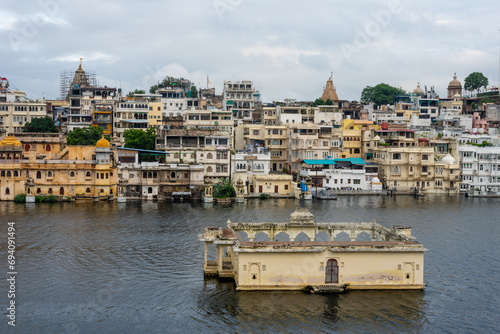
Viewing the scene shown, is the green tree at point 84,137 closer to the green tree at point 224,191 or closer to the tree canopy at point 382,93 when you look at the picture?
the green tree at point 224,191

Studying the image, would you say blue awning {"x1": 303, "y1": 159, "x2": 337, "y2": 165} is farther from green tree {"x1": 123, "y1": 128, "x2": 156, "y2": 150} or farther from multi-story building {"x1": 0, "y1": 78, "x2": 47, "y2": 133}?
multi-story building {"x1": 0, "y1": 78, "x2": 47, "y2": 133}

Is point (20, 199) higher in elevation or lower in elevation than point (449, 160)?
lower

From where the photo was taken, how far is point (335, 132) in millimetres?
85375

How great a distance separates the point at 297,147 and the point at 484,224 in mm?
30810

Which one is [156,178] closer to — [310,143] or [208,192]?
[208,192]

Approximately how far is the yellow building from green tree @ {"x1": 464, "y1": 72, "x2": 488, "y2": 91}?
87.3 meters

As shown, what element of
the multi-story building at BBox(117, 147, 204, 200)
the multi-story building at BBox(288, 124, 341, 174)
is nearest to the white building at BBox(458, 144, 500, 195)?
the multi-story building at BBox(288, 124, 341, 174)

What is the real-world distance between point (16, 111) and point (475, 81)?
8734cm

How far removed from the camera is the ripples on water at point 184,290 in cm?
2816

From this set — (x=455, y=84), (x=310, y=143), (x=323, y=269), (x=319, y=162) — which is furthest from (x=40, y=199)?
(x=455, y=84)

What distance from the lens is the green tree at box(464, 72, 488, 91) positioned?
128375 mm

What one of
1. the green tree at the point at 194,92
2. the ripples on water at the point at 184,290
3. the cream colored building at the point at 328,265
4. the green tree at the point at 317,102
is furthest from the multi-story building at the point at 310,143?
the cream colored building at the point at 328,265

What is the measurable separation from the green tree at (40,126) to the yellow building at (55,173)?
20027mm

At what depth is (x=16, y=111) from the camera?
92.3 metres
